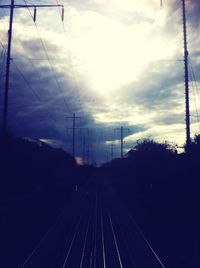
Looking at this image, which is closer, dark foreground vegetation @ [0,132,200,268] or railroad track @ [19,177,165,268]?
railroad track @ [19,177,165,268]

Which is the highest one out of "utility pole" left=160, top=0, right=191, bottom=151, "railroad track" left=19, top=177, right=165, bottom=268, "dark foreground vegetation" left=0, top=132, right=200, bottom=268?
"utility pole" left=160, top=0, right=191, bottom=151

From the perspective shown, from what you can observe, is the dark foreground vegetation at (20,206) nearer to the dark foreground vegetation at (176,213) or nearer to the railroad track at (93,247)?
the railroad track at (93,247)

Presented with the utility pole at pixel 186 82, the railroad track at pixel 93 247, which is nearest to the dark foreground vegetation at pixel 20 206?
the railroad track at pixel 93 247

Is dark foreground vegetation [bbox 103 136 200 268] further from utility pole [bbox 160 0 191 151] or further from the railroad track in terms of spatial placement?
utility pole [bbox 160 0 191 151]

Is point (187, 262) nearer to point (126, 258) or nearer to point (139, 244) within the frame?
point (126, 258)

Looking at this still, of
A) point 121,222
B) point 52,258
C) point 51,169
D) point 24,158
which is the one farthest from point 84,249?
point 51,169

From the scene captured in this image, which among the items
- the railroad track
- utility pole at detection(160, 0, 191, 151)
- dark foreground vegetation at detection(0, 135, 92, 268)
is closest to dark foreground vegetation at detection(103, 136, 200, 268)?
the railroad track

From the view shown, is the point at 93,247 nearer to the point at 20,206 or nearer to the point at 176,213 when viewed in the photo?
the point at 20,206

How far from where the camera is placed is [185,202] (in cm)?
2912

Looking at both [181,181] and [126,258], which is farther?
[181,181]

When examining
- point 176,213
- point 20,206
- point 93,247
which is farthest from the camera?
point 176,213

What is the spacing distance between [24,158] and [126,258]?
20688mm

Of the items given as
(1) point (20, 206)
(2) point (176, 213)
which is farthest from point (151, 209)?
(1) point (20, 206)

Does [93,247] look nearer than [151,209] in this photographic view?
Yes
